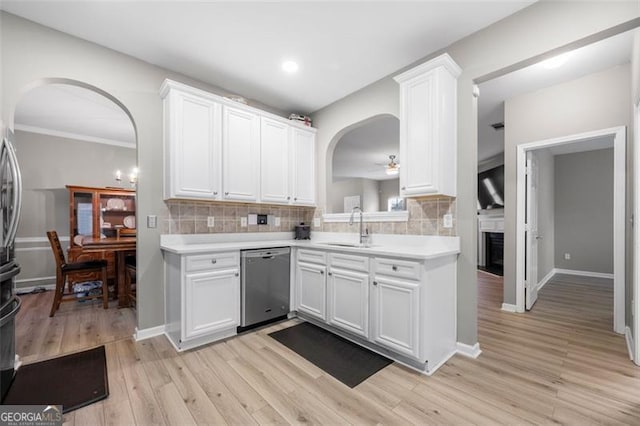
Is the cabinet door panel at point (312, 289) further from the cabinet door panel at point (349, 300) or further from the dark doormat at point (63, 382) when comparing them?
the dark doormat at point (63, 382)

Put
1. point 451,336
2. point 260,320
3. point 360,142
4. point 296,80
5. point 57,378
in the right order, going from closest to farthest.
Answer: point 57,378 < point 451,336 < point 260,320 < point 296,80 < point 360,142

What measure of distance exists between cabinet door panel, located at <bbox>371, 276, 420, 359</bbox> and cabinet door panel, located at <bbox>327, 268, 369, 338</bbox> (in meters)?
0.10

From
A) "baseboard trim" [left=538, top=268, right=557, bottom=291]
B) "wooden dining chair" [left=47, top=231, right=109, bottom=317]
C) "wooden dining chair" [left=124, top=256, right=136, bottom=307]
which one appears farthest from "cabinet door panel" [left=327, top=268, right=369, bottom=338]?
"baseboard trim" [left=538, top=268, right=557, bottom=291]

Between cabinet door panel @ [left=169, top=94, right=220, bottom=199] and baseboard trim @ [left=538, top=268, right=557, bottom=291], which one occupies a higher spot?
cabinet door panel @ [left=169, top=94, right=220, bottom=199]

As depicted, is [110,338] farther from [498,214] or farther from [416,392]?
[498,214]

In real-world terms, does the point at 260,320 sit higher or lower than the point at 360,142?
lower

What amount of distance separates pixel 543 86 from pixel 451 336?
10.4 ft

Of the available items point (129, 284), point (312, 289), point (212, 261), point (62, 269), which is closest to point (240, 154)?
point (212, 261)

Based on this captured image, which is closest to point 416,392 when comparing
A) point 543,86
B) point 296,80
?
point 296,80

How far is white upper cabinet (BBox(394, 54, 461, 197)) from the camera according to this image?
2.26 m

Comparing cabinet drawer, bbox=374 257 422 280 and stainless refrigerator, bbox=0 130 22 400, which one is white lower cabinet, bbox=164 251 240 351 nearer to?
stainless refrigerator, bbox=0 130 22 400

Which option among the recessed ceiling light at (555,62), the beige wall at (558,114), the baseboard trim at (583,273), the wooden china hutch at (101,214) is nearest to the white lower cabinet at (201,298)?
the wooden china hutch at (101,214)

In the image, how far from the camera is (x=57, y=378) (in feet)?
6.34

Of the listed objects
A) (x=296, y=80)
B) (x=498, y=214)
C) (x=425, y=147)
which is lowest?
(x=498, y=214)
